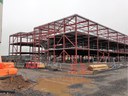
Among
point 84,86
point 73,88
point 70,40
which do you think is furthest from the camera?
point 70,40

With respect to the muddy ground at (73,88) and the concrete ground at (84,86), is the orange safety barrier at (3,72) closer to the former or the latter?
the muddy ground at (73,88)

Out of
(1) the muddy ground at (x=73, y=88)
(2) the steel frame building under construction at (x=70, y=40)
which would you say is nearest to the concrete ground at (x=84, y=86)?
(1) the muddy ground at (x=73, y=88)

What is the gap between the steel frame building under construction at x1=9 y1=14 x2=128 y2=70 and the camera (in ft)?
85.5

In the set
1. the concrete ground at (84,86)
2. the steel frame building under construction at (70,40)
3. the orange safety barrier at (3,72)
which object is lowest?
the concrete ground at (84,86)

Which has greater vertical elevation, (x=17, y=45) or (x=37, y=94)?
(x=17, y=45)

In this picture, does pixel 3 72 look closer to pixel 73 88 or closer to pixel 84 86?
pixel 73 88

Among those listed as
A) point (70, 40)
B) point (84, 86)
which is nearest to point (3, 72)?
point (84, 86)

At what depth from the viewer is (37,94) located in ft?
28.8

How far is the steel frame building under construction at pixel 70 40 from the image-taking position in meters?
26.1

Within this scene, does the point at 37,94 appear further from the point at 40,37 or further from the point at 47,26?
the point at 40,37

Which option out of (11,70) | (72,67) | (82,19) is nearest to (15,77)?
(11,70)

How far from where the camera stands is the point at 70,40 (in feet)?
106

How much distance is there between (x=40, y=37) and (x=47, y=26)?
4479 millimetres

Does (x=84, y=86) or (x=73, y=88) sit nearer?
(x=73, y=88)
